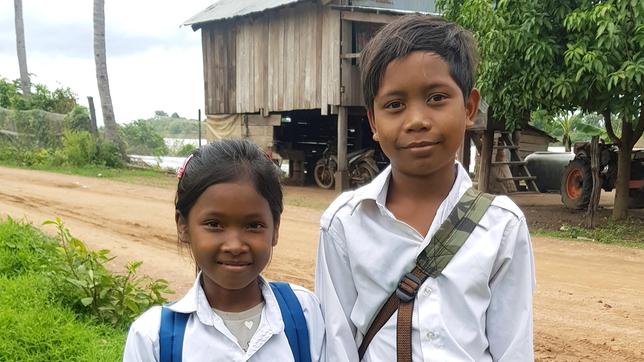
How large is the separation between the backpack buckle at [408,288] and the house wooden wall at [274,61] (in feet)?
41.1

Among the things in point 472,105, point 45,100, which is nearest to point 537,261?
point 472,105

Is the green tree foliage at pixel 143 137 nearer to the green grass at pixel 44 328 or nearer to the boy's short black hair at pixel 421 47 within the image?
the green grass at pixel 44 328

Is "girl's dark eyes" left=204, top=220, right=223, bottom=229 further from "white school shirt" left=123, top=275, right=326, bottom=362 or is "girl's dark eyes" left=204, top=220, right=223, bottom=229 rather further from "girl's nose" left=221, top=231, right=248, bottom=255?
"white school shirt" left=123, top=275, right=326, bottom=362

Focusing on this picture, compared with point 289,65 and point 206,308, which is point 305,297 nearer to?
point 206,308

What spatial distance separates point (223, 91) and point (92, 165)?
489cm

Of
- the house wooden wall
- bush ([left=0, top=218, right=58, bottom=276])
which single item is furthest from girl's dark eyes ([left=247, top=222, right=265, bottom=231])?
the house wooden wall

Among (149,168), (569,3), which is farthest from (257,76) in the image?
(569,3)

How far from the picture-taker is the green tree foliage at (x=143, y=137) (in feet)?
89.7

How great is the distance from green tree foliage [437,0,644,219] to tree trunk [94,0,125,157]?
13734 millimetres

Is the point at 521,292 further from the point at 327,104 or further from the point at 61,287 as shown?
the point at 327,104

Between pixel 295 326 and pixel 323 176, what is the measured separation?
1454 cm

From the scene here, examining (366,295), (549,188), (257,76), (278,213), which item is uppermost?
(257,76)

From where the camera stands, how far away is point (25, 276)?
4727 mm

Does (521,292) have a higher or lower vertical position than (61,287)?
higher
